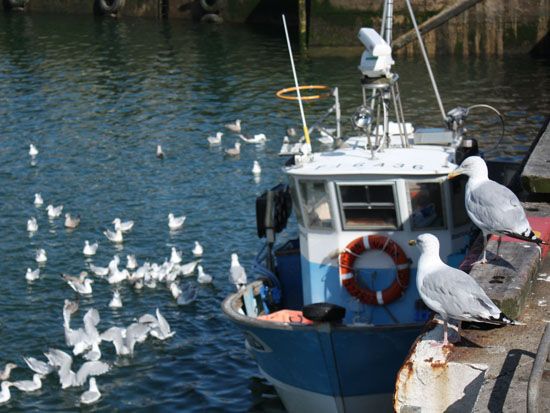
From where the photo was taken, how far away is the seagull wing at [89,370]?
57.3ft

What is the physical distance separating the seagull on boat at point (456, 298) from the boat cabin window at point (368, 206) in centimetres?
415

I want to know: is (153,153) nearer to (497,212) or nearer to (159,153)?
(159,153)

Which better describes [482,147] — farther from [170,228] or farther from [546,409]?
[546,409]

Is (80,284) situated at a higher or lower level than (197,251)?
higher

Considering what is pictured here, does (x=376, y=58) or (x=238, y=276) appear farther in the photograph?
(x=238, y=276)

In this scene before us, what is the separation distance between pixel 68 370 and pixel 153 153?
14.2 meters

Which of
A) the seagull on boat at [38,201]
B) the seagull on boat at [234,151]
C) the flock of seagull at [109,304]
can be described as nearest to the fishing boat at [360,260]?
the flock of seagull at [109,304]

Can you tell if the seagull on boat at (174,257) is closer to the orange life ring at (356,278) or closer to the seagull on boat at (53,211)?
the seagull on boat at (53,211)

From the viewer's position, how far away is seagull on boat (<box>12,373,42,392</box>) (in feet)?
56.9

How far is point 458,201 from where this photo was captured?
51.0 feet

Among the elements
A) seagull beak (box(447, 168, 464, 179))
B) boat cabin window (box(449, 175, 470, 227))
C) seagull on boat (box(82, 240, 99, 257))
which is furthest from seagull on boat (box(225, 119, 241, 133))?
seagull beak (box(447, 168, 464, 179))

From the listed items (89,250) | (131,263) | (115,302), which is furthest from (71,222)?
(115,302)

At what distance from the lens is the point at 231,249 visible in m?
23.4

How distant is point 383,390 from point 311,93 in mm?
21843
